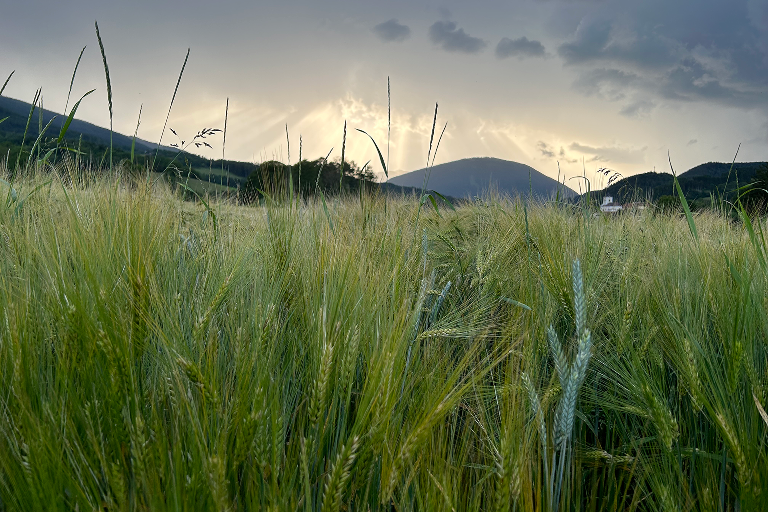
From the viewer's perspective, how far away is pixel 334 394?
0.84 m

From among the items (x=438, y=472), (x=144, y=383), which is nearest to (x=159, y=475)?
(x=144, y=383)

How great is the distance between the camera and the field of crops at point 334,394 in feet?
2.21

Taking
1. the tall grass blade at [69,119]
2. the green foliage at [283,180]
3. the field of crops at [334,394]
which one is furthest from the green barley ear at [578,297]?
the tall grass blade at [69,119]

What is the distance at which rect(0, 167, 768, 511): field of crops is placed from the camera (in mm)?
→ 675

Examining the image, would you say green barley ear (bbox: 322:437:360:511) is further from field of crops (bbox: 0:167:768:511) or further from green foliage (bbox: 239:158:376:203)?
green foliage (bbox: 239:158:376:203)

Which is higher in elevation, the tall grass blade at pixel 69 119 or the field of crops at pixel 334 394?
the tall grass blade at pixel 69 119

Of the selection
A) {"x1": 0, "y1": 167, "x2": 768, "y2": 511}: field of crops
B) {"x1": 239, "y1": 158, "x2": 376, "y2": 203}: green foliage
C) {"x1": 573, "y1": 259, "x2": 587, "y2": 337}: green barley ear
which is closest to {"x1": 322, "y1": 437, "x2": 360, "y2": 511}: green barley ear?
{"x1": 0, "y1": 167, "x2": 768, "y2": 511}: field of crops

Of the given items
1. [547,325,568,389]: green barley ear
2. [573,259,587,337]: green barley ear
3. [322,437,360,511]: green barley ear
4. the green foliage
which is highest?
the green foliage

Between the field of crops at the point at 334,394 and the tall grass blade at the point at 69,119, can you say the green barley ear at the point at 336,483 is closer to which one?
the field of crops at the point at 334,394

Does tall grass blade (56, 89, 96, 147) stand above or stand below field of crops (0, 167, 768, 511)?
above

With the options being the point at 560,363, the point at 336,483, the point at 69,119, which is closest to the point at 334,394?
the point at 336,483

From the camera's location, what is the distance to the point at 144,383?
922 millimetres

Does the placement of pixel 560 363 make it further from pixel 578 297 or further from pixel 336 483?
pixel 336 483

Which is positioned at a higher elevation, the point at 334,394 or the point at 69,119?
the point at 69,119
